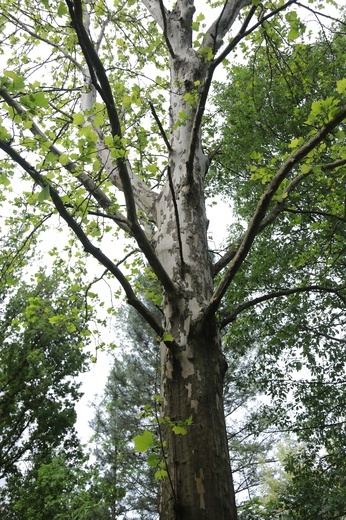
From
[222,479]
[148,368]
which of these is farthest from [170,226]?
[148,368]

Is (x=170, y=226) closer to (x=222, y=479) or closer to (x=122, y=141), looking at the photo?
(x=122, y=141)

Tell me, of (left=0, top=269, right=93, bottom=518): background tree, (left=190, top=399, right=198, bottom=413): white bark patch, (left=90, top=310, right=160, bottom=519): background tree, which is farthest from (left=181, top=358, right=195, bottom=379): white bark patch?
(left=90, top=310, right=160, bottom=519): background tree

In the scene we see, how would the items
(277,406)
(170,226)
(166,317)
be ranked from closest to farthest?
(166,317) → (170,226) → (277,406)

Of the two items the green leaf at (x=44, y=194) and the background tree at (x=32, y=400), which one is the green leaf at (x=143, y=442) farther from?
the background tree at (x=32, y=400)

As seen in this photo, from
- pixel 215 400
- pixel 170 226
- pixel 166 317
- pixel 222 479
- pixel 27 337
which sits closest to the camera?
pixel 222 479

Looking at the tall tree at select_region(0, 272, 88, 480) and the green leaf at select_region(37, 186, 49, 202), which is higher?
the tall tree at select_region(0, 272, 88, 480)

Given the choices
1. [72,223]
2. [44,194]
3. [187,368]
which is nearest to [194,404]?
[187,368]

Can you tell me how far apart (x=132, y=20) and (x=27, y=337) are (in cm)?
760

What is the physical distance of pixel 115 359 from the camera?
1305 cm

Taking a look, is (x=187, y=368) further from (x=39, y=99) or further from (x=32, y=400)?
(x=32, y=400)

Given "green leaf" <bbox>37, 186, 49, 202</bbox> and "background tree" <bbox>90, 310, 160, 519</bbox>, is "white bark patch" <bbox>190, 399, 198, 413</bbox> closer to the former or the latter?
"green leaf" <bbox>37, 186, 49, 202</bbox>

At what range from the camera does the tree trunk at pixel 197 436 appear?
146 centimetres

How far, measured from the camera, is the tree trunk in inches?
57.4

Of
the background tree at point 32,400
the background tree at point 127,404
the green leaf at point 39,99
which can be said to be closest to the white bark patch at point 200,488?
the green leaf at point 39,99
